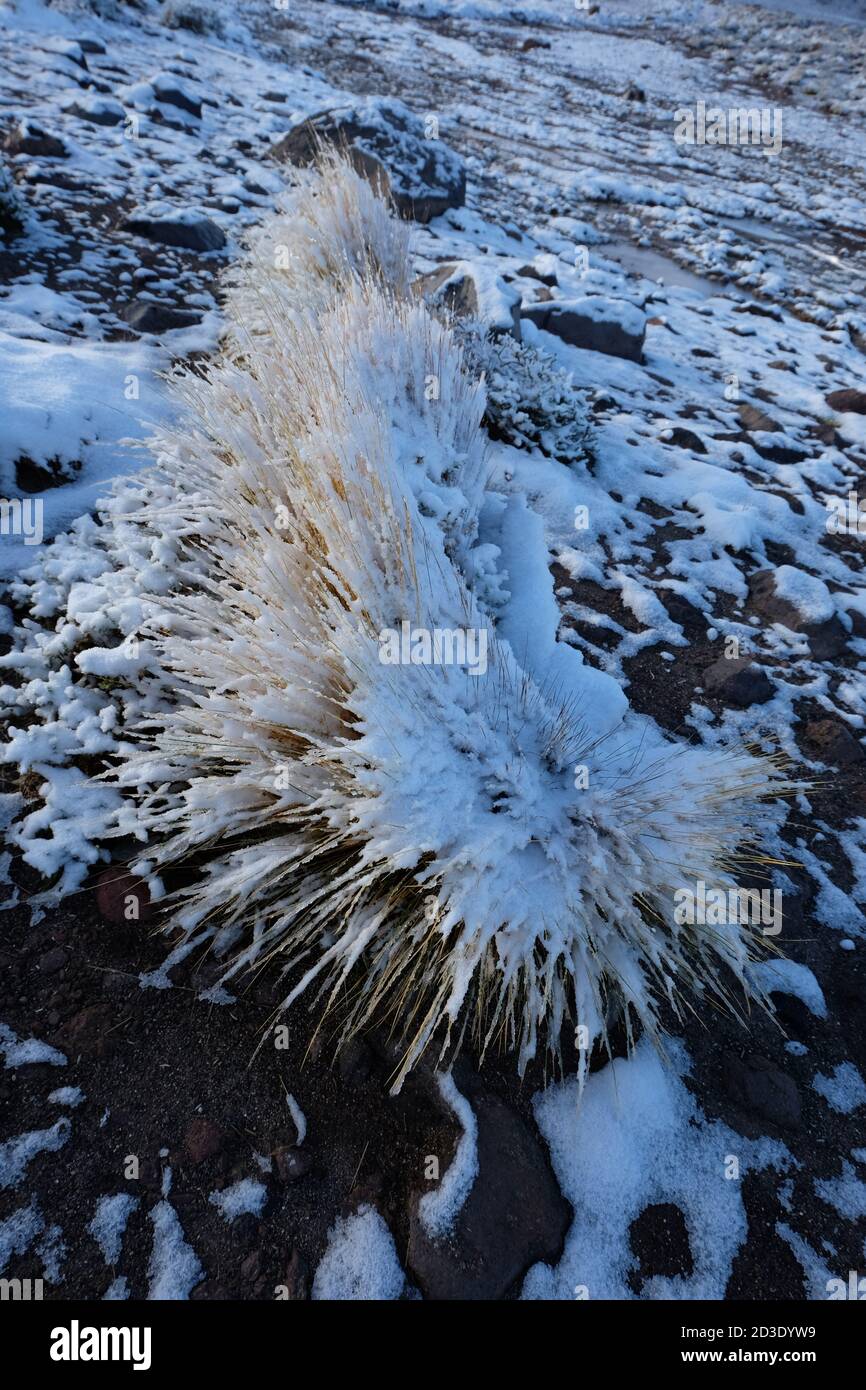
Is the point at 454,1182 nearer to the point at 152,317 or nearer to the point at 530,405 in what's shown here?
the point at 530,405

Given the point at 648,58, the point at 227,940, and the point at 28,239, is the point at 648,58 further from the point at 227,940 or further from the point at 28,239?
the point at 227,940

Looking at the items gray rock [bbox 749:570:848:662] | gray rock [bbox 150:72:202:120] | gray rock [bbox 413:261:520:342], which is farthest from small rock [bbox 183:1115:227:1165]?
gray rock [bbox 150:72:202:120]

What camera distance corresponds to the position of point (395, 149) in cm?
744

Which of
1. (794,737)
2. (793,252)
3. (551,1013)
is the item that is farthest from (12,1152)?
(793,252)

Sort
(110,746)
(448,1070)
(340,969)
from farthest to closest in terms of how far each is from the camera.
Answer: (110,746) → (340,969) → (448,1070)

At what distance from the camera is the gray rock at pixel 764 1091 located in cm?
191


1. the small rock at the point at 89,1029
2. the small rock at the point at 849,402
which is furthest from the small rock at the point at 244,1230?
the small rock at the point at 849,402

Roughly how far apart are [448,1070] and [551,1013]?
0.31 m

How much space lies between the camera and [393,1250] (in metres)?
1.60

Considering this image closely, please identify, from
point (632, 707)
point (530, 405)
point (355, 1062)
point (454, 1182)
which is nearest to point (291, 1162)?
point (355, 1062)

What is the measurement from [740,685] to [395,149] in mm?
7392

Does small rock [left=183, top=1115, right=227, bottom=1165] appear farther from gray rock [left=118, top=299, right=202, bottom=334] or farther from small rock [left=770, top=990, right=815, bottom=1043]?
gray rock [left=118, top=299, right=202, bottom=334]

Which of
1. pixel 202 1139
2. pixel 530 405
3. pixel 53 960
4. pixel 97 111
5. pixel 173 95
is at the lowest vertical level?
pixel 202 1139

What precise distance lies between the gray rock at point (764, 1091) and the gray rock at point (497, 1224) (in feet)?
1.94
